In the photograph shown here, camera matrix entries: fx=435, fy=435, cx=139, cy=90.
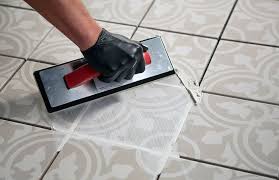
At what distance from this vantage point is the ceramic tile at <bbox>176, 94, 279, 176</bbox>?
0.81 m

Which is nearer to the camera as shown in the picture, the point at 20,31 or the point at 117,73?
the point at 117,73

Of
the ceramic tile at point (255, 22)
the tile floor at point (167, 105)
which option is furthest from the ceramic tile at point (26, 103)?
the ceramic tile at point (255, 22)

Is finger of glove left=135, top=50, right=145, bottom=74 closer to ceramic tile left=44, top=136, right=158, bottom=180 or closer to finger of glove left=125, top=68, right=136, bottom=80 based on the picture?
finger of glove left=125, top=68, right=136, bottom=80

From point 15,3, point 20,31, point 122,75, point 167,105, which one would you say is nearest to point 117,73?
point 122,75

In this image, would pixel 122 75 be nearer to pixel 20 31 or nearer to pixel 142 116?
pixel 142 116

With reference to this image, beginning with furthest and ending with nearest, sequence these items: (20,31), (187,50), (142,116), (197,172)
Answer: (20,31)
(187,50)
(142,116)
(197,172)

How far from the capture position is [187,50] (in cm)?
104

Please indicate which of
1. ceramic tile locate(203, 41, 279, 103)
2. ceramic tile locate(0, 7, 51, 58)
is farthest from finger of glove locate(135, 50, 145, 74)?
ceramic tile locate(0, 7, 51, 58)

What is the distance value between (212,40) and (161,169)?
0.39 meters

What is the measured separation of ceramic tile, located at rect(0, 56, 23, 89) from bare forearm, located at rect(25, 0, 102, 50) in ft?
0.74

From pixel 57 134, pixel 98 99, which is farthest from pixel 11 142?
pixel 98 99

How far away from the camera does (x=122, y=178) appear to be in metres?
0.81

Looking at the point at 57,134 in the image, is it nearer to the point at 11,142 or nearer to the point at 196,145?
the point at 11,142

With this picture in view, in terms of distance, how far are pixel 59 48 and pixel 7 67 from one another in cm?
13
